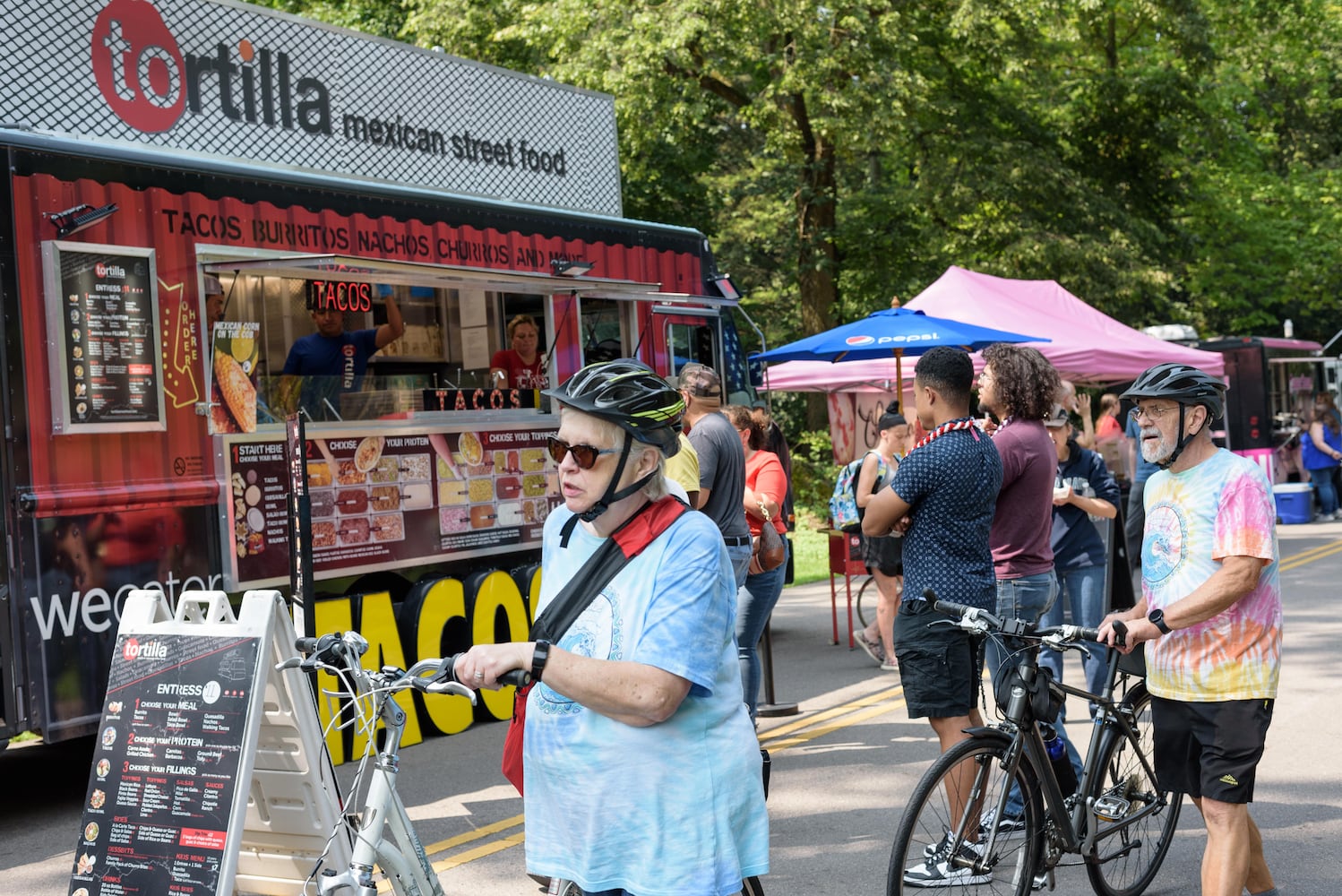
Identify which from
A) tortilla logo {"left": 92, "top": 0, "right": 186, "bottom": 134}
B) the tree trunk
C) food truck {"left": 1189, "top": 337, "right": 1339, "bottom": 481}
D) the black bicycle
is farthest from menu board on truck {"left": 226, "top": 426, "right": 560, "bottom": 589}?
food truck {"left": 1189, "top": 337, "right": 1339, "bottom": 481}

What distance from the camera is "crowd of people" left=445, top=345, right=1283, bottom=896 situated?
2791 millimetres

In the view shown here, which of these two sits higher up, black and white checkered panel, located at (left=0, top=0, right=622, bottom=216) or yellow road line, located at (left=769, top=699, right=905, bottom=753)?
black and white checkered panel, located at (left=0, top=0, right=622, bottom=216)

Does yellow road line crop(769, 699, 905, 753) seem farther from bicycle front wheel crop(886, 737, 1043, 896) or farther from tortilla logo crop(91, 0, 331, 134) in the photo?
tortilla logo crop(91, 0, 331, 134)

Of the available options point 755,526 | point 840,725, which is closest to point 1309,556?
point 840,725

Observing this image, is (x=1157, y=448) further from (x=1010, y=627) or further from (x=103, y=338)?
(x=103, y=338)

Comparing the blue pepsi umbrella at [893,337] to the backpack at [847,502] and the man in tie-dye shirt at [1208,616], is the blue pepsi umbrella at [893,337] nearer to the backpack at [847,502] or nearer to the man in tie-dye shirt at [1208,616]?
the backpack at [847,502]

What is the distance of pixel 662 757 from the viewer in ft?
9.16

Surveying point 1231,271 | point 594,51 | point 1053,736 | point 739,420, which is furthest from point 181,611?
point 1231,271

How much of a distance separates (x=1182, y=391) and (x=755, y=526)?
→ 3.35 metres

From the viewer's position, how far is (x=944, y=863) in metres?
4.46

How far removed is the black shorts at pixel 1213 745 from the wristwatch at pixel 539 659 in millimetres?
2473

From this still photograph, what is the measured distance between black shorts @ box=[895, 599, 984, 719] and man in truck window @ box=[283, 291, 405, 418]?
421cm

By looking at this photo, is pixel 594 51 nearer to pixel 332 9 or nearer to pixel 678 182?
pixel 678 182

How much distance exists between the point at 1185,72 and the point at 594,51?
11761mm
